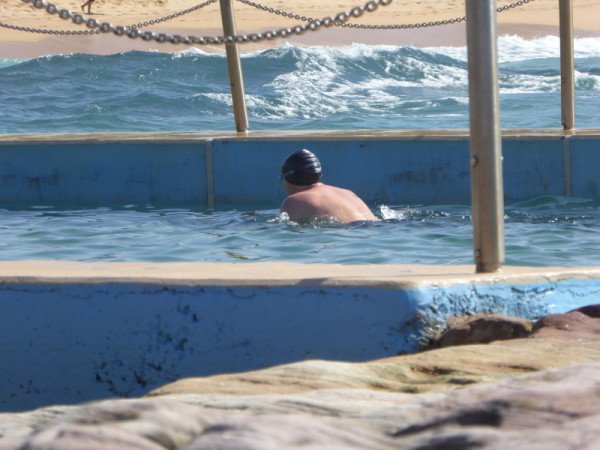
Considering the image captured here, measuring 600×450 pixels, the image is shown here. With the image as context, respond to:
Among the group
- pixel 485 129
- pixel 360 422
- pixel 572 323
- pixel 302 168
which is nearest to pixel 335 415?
pixel 360 422

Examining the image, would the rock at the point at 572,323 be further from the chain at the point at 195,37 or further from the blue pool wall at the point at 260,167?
the blue pool wall at the point at 260,167

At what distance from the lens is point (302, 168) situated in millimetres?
7047

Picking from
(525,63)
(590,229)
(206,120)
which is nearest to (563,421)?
(590,229)

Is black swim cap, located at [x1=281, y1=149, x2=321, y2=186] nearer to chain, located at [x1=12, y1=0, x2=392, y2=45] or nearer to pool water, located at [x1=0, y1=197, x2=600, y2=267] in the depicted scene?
pool water, located at [x1=0, y1=197, x2=600, y2=267]

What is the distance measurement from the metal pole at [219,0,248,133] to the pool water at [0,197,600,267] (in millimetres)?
1187

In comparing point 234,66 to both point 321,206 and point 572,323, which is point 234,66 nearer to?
point 321,206

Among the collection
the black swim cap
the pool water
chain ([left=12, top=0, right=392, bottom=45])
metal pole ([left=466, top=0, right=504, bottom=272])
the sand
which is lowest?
the pool water

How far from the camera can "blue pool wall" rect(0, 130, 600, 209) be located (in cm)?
793

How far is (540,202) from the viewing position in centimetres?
778

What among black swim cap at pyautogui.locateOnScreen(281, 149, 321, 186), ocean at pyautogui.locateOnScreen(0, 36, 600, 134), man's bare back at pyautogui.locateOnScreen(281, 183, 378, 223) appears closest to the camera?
man's bare back at pyautogui.locateOnScreen(281, 183, 378, 223)

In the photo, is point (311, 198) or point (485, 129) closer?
point (485, 129)

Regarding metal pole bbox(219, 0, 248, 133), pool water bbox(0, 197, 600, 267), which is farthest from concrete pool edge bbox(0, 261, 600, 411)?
metal pole bbox(219, 0, 248, 133)

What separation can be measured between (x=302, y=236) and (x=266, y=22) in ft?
104

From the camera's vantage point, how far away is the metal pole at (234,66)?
872cm
